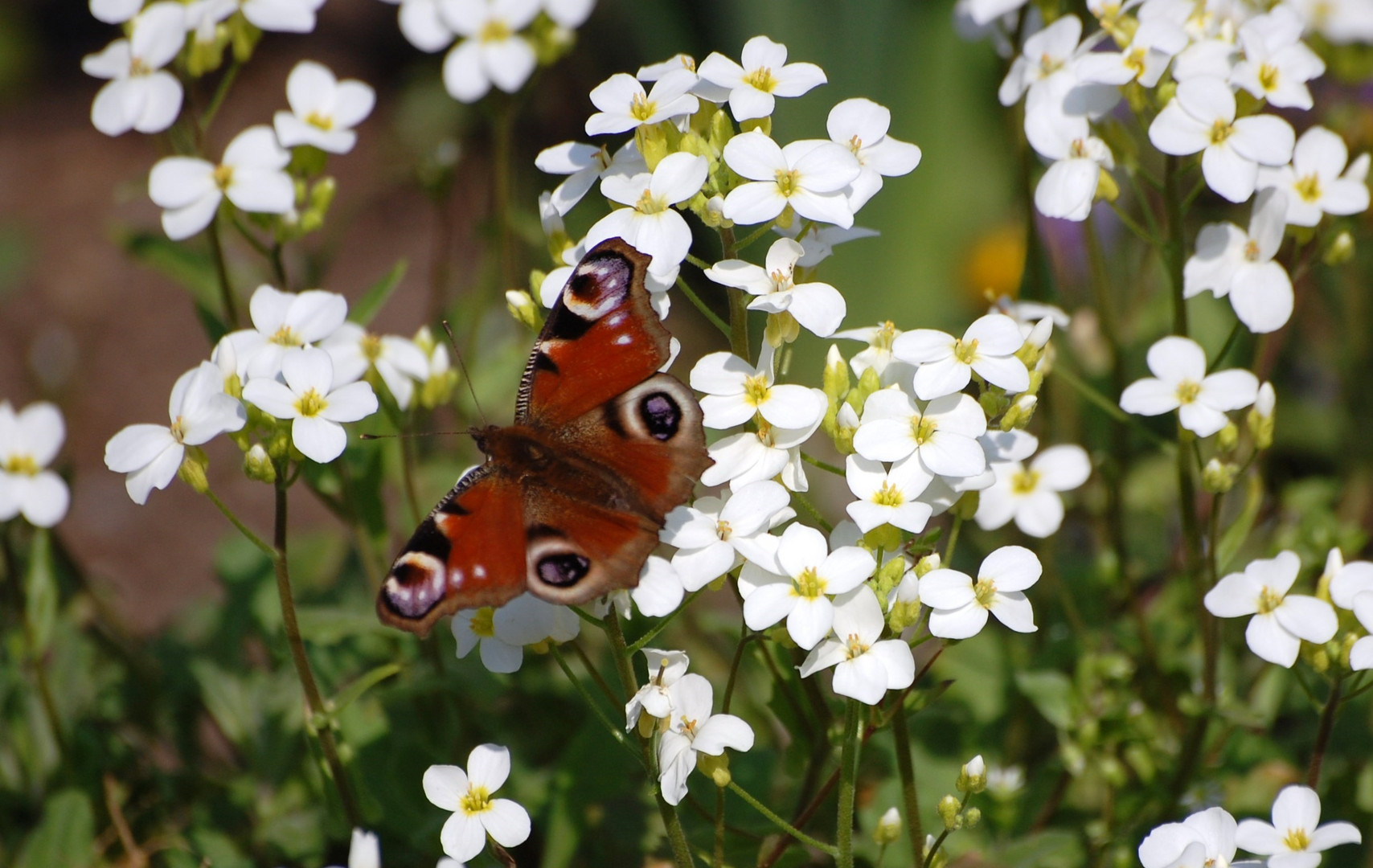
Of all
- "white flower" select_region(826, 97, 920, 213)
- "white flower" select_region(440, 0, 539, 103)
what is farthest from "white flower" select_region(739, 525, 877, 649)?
"white flower" select_region(440, 0, 539, 103)

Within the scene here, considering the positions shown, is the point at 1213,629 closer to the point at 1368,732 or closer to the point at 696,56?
the point at 1368,732

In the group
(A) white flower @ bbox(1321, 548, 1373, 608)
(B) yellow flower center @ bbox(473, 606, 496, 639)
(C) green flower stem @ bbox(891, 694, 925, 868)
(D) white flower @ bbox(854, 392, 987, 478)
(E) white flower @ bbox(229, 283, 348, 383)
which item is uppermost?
(D) white flower @ bbox(854, 392, 987, 478)

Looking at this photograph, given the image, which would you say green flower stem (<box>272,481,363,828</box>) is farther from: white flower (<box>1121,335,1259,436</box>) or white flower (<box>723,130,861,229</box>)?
white flower (<box>1121,335,1259,436</box>)

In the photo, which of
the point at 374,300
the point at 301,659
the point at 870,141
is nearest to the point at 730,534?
the point at 870,141

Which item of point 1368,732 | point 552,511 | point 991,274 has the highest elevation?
point 552,511

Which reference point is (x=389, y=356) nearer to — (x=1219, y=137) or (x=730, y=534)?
(x=730, y=534)

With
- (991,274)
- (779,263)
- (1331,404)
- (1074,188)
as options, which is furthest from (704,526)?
(991,274)
